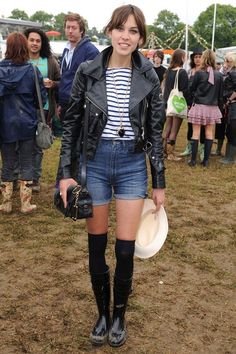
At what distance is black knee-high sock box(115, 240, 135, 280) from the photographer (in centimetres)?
251

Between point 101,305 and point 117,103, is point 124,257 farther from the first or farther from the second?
point 117,103

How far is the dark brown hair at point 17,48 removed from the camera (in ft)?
14.8

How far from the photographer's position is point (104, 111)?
2324mm

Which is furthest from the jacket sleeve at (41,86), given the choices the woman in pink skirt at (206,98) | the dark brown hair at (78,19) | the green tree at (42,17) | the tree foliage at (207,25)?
the green tree at (42,17)

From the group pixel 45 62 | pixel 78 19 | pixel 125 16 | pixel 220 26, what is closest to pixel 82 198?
pixel 125 16

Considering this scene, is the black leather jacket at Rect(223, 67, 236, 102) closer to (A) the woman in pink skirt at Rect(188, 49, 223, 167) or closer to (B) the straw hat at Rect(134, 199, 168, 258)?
(A) the woman in pink skirt at Rect(188, 49, 223, 167)

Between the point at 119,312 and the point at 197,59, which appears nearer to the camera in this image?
the point at 119,312

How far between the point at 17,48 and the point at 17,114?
2.23 feet

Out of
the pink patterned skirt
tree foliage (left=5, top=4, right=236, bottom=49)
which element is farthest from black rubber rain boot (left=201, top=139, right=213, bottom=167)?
tree foliage (left=5, top=4, right=236, bottom=49)

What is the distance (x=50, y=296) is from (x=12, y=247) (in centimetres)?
103

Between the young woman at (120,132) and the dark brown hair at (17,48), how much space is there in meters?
2.37

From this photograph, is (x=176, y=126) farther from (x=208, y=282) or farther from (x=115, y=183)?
(x=115, y=183)

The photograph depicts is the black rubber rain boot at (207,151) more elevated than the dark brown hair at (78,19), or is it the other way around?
the dark brown hair at (78,19)

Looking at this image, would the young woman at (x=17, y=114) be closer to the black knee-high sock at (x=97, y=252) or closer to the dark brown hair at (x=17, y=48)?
the dark brown hair at (x=17, y=48)
